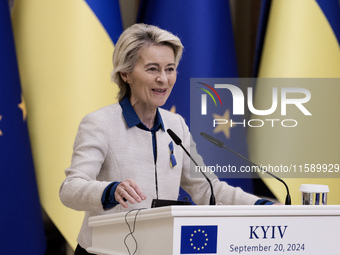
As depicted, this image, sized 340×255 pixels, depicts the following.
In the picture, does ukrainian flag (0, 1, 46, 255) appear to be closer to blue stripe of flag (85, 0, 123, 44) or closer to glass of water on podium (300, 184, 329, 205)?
blue stripe of flag (85, 0, 123, 44)

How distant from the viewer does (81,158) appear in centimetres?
181

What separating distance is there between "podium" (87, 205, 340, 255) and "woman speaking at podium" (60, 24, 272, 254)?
0.43 meters

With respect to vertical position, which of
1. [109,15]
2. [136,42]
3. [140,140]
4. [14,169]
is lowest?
[14,169]

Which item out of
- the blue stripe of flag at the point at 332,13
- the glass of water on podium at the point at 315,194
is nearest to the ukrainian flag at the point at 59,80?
the blue stripe of flag at the point at 332,13

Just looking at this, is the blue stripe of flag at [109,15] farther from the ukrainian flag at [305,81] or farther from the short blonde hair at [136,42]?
the short blonde hair at [136,42]

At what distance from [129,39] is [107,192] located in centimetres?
70

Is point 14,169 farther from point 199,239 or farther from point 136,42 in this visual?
→ point 199,239

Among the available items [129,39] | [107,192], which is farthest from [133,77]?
[107,192]

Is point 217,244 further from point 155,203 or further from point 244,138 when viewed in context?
point 244,138

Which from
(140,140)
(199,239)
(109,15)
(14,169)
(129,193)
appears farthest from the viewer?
(109,15)

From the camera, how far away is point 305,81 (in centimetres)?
311

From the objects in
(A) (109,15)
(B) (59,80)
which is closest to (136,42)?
(B) (59,80)

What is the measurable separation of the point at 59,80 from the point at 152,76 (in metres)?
1.04

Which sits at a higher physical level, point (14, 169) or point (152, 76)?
point (152, 76)
